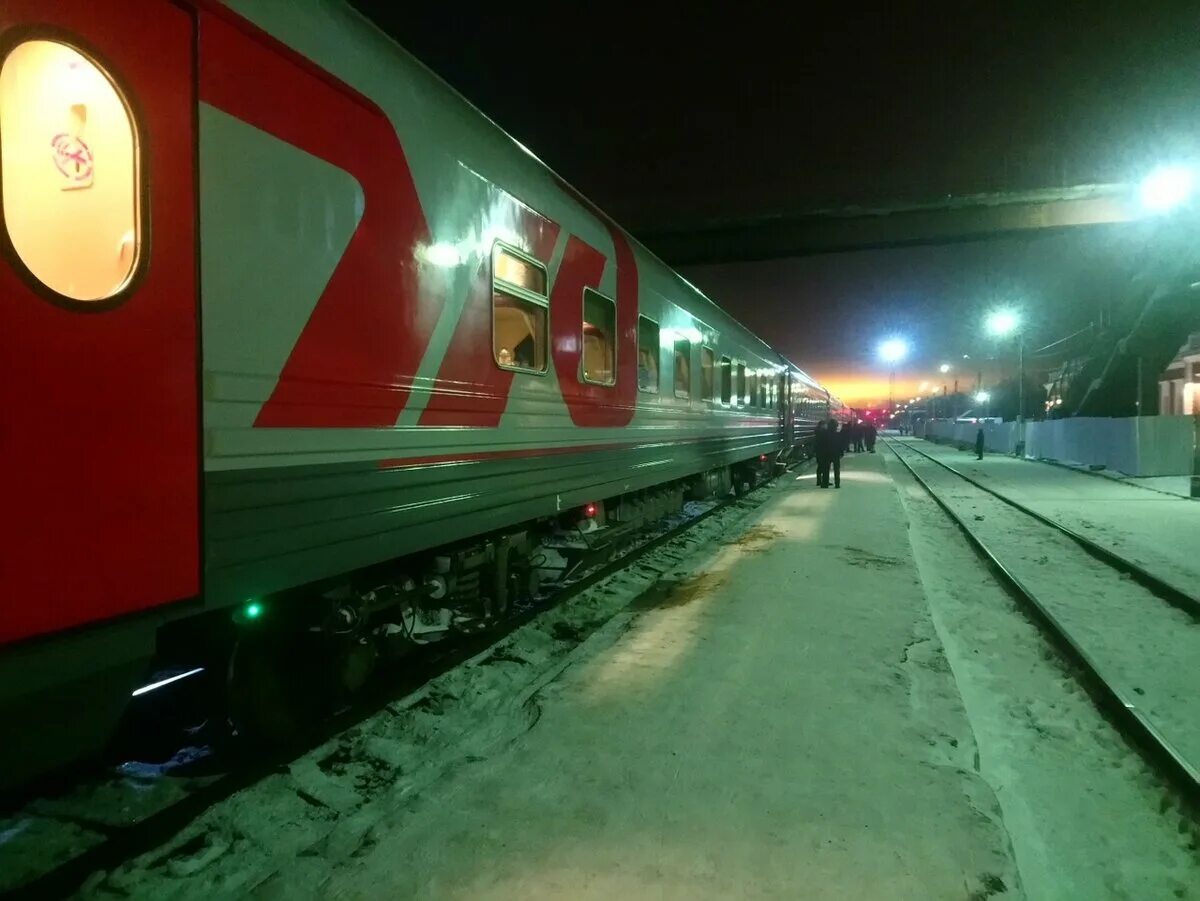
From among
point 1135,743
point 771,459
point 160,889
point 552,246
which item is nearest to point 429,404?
point 552,246

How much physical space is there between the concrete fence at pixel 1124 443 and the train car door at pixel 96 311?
80.4ft

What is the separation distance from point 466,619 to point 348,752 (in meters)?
1.90

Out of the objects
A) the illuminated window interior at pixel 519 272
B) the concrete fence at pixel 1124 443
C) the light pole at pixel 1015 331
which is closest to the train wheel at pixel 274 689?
the illuminated window interior at pixel 519 272

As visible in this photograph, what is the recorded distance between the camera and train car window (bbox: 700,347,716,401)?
1082 centimetres

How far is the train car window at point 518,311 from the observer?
4.97m

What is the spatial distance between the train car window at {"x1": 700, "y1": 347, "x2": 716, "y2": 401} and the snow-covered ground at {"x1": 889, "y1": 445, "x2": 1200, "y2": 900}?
503 centimetres

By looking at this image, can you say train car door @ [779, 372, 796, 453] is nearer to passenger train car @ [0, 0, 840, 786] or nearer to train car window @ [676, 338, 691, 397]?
train car window @ [676, 338, 691, 397]

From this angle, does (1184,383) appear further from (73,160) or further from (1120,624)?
(73,160)

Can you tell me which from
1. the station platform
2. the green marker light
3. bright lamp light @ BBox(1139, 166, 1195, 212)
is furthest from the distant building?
the green marker light

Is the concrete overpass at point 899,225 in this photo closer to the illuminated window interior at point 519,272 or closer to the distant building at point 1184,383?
the illuminated window interior at point 519,272

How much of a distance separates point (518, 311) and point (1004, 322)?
35288 millimetres

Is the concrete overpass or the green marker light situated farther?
the concrete overpass

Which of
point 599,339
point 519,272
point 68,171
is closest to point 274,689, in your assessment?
point 68,171

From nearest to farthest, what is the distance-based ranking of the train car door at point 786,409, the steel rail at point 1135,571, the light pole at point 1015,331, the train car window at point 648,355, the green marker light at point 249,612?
the green marker light at point 249,612, the steel rail at point 1135,571, the train car window at point 648,355, the train car door at point 786,409, the light pole at point 1015,331
